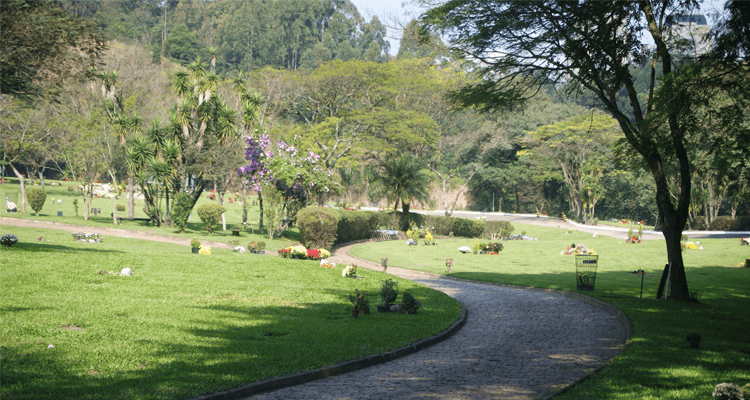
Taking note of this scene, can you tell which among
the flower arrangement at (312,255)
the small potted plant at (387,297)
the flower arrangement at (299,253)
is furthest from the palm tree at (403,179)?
the small potted plant at (387,297)

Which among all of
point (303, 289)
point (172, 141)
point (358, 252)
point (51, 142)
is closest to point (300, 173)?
point (358, 252)

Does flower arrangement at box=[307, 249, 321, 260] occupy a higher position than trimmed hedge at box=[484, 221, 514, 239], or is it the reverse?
trimmed hedge at box=[484, 221, 514, 239]

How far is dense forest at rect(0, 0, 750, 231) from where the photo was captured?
102 feet

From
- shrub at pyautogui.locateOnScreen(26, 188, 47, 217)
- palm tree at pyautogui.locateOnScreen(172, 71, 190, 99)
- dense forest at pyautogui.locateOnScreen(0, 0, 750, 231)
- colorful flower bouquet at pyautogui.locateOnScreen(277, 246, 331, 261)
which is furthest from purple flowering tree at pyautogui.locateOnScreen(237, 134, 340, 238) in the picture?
shrub at pyautogui.locateOnScreen(26, 188, 47, 217)

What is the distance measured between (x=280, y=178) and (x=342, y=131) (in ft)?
75.5

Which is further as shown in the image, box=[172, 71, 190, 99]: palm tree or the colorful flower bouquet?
box=[172, 71, 190, 99]: palm tree

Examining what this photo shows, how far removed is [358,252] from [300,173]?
6.15 metres

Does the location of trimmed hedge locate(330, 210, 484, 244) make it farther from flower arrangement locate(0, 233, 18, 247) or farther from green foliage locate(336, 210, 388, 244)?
flower arrangement locate(0, 233, 18, 247)

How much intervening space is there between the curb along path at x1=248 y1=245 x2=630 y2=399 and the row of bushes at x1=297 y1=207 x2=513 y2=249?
1468 cm

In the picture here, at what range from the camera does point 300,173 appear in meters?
30.9

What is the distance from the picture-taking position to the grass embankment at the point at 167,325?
574cm

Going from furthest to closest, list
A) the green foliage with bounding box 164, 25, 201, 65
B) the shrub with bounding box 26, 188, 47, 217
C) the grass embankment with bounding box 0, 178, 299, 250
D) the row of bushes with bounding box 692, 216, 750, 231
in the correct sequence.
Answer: the green foliage with bounding box 164, 25, 201, 65 → the row of bushes with bounding box 692, 216, 750, 231 → the shrub with bounding box 26, 188, 47, 217 → the grass embankment with bounding box 0, 178, 299, 250

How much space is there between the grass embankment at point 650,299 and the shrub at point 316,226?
223 cm

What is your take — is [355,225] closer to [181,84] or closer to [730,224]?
[181,84]
